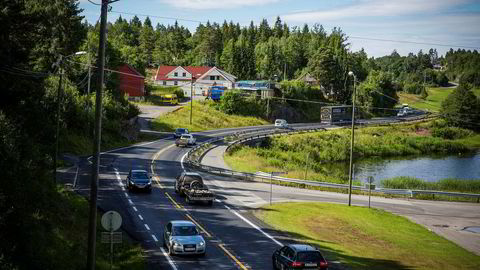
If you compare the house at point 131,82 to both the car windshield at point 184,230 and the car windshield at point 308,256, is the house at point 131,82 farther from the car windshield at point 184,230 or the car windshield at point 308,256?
the car windshield at point 308,256

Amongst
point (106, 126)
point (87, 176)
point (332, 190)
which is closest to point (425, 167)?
point (332, 190)

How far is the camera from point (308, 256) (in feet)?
67.1

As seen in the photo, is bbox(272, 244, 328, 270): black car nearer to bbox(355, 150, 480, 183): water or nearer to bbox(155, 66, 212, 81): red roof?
bbox(355, 150, 480, 183): water

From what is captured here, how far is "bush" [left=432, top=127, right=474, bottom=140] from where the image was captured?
374 feet

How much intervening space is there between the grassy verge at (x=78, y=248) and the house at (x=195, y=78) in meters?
102

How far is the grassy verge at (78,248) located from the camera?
19.9 m

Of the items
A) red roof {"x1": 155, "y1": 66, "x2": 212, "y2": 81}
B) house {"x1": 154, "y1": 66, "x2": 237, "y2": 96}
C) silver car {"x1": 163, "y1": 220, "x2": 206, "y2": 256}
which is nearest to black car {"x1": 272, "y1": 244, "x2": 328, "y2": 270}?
silver car {"x1": 163, "y1": 220, "x2": 206, "y2": 256}

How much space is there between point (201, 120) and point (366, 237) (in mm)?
68494

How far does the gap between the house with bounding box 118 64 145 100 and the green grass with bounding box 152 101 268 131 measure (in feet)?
41.9

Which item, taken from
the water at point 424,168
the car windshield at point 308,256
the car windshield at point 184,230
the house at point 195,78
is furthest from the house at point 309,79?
the car windshield at point 308,256

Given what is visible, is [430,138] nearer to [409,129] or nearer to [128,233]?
[409,129]

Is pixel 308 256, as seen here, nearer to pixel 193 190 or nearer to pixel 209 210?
pixel 209 210

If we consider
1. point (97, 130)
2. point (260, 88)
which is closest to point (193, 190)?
point (97, 130)

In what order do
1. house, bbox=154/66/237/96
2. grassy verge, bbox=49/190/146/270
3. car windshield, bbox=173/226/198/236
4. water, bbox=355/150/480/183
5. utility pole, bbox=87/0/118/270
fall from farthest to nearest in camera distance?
1. house, bbox=154/66/237/96
2. water, bbox=355/150/480/183
3. car windshield, bbox=173/226/198/236
4. grassy verge, bbox=49/190/146/270
5. utility pole, bbox=87/0/118/270
